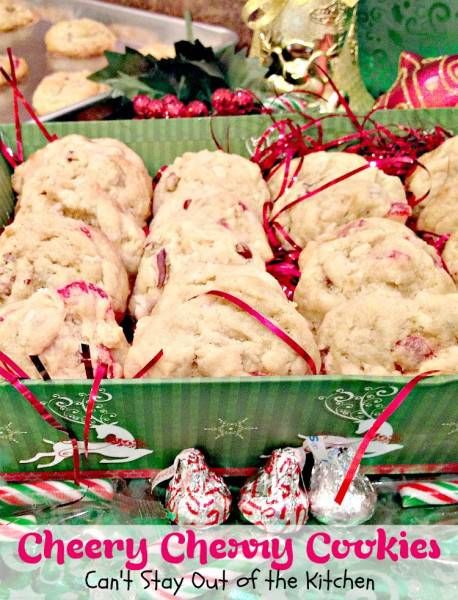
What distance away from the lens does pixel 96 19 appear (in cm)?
292

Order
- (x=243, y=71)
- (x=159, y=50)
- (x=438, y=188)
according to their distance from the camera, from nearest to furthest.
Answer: (x=438, y=188) < (x=243, y=71) < (x=159, y=50)

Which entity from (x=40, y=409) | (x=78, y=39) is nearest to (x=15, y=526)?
(x=40, y=409)

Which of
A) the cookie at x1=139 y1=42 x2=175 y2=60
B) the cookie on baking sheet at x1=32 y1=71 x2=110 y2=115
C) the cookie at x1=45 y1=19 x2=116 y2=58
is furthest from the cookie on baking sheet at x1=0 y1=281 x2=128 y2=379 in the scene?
the cookie at x1=45 y1=19 x2=116 y2=58

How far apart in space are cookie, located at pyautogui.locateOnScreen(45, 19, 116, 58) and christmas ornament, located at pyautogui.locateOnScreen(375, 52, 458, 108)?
4.95 feet

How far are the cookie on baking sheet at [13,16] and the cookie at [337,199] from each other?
7.04 feet

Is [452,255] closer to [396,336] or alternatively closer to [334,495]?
[396,336]

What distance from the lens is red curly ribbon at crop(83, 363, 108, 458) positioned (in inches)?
33.9

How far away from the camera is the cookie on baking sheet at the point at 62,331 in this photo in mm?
960

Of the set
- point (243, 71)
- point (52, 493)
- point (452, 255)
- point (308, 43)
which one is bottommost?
point (52, 493)

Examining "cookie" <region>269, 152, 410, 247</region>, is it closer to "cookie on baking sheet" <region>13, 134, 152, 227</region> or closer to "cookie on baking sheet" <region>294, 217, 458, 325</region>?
"cookie on baking sheet" <region>294, 217, 458, 325</region>

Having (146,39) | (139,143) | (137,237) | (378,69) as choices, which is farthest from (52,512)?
(146,39)

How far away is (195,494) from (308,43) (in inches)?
63.9

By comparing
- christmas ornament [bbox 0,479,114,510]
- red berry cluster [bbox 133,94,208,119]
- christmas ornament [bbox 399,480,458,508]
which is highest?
red berry cluster [bbox 133,94,208,119]

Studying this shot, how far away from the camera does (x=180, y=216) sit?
128cm
